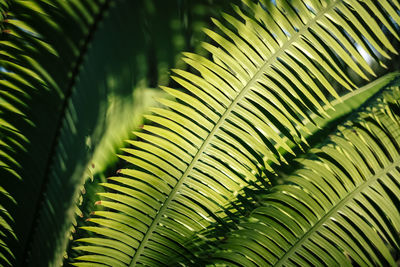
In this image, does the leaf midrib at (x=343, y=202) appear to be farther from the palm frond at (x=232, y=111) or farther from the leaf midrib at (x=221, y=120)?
the leaf midrib at (x=221, y=120)

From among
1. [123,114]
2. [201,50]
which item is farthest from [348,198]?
[123,114]

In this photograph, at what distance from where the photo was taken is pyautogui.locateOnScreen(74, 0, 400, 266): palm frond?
929mm

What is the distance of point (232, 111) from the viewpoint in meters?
0.98

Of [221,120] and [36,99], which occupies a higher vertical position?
[221,120]

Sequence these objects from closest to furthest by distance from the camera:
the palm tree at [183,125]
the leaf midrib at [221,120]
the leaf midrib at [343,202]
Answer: the palm tree at [183,125]
the leaf midrib at [221,120]
the leaf midrib at [343,202]

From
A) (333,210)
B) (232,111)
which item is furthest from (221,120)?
(333,210)

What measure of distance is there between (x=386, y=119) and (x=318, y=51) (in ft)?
1.43

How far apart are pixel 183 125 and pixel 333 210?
25.3 inches

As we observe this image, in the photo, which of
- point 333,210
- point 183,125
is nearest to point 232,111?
point 183,125

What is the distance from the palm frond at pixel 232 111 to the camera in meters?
0.93

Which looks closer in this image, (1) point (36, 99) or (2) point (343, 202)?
(1) point (36, 99)

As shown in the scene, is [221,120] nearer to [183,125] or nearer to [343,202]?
[183,125]

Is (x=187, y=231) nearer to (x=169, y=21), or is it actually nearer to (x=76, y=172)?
(x=76, y=172)

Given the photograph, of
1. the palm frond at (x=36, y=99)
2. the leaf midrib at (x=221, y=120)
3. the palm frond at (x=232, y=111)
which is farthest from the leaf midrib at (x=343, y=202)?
the palm frond at (x=36, y=99)
